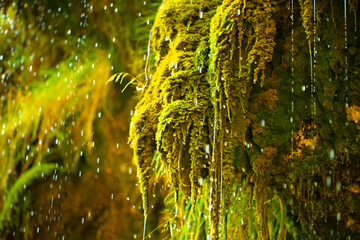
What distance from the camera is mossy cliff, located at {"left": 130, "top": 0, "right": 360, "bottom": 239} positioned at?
142cm

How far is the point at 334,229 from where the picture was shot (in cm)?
168

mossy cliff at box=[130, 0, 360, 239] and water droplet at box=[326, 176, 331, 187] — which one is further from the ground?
mossy cliff at box=[130, 0, 360, 239]

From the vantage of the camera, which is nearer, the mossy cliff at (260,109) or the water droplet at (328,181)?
the mossy cliff at (260,109)

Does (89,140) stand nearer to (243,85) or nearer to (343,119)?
(243,85)

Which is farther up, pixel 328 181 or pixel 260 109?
pixel 260 109

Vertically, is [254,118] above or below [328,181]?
above

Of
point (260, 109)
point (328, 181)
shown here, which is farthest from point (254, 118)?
point (328, 181)

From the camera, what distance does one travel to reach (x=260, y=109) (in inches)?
61.6

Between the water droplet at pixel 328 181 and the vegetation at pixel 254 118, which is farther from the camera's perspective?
the water droplet at pixel 328 181

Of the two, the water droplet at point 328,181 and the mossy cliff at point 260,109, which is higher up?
the mossy cliff at point 260,109

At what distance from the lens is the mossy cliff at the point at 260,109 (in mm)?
1423

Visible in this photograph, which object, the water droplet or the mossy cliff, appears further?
the water droplet

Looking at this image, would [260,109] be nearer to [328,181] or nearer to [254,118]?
[254,118]

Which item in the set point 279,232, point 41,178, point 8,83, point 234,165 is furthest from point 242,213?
point 8,83
